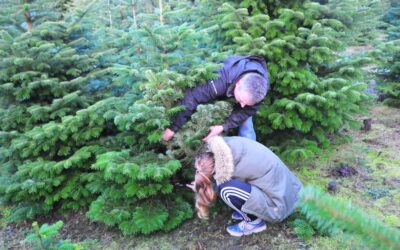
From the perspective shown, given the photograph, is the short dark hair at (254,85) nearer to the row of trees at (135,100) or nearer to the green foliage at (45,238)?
the row of trees at (135,100)

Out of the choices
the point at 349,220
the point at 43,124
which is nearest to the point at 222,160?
Answer: the point at 349,220

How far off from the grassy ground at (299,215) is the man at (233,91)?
A: 1145 mm

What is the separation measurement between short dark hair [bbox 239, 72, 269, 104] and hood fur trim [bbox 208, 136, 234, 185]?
0.64 m

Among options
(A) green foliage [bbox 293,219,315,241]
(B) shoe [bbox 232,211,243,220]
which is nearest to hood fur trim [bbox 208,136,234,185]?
(B) shoe [bbox 232,211,243,220]

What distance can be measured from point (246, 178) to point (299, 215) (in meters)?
0.95

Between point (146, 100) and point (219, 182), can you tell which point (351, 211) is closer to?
point (219, 182)

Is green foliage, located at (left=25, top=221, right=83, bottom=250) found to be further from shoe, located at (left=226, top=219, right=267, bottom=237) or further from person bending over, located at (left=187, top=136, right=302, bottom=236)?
shoe, located at (left=226, top=219, right=267, bottom=237)

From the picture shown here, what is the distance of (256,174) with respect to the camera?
118 inches

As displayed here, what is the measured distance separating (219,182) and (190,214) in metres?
0.89

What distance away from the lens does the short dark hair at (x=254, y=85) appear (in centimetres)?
319

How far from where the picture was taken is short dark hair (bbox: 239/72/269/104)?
3.19m

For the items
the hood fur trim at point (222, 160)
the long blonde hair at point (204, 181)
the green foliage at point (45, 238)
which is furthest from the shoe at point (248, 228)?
the green foliage at point (45, 238)

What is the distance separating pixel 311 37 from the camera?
411 centimetres

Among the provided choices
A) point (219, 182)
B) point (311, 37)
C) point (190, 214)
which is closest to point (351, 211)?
point (219, 182)
